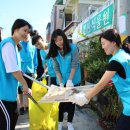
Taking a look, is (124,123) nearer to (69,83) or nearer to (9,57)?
(9,57)

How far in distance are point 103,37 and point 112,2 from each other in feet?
11.9

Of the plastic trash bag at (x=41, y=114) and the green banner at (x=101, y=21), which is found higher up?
the green banner at (x=101, y=21)

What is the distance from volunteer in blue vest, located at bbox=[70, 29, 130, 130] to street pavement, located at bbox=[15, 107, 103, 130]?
85.9 inches

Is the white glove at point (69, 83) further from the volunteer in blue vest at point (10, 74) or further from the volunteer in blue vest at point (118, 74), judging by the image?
the volunteer in blue vest at point (118, 74)

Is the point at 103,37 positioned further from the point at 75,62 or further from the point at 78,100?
the point at 75,62

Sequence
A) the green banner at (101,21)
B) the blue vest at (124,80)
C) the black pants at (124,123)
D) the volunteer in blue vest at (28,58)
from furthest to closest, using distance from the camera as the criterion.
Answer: the green banner at (101,21), the volunteer in blue vest at (28,58), the black pants at (124,123), the blue vest at (124,80)

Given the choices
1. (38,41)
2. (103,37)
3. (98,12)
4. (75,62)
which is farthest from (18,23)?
(98,12)

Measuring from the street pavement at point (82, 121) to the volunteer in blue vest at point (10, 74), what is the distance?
1.86 metres

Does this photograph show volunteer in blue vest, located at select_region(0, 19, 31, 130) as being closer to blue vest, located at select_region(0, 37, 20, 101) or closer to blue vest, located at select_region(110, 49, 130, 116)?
blue vest, located at select_region(0, 37, 20, 101)

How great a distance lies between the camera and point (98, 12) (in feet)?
23.3

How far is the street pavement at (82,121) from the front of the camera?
464 cm

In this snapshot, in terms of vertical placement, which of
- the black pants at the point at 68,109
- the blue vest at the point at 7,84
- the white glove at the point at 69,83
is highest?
the blue vest at the point at 7,84

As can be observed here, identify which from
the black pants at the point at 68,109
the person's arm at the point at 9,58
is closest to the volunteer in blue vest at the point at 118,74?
the person's arm at the point at 9,58

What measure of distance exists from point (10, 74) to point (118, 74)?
117 cm
